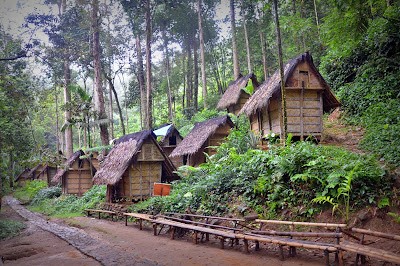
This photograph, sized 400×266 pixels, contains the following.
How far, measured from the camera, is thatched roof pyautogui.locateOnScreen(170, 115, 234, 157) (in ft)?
54.4

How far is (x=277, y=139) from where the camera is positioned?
41.3ft

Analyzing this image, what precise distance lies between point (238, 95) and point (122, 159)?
10.2 metres

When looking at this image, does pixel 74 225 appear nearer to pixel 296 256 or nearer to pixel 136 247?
pixel 136 247

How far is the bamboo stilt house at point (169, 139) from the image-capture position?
20797mm

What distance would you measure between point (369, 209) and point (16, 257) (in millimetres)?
8669

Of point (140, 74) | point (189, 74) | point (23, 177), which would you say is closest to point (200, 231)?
point (140, 74)

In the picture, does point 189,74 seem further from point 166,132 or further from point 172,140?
point 166,132

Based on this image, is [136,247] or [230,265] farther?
[136,247]

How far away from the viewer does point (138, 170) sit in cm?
1440

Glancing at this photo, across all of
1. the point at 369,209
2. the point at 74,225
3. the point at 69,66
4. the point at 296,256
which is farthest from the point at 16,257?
the point at 69,66

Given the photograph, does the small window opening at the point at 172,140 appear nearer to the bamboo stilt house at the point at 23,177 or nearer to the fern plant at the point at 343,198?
the fern plant at the point at 343,198

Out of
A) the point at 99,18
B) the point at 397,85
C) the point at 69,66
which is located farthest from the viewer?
the point at 69,66

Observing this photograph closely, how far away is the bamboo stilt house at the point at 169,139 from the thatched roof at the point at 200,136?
2520mm

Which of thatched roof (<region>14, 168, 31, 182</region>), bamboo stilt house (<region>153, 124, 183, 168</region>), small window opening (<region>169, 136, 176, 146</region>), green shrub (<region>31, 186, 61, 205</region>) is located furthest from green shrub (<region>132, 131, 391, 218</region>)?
thatched roof (<region>14, 168, 31, 182</region>)
